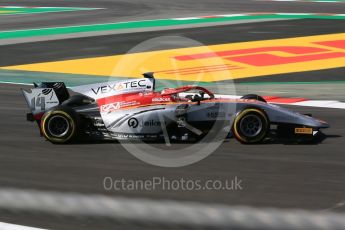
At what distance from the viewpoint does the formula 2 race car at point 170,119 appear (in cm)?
1095

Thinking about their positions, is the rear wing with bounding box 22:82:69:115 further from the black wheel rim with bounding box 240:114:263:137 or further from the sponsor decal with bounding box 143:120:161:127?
the black wheel rim with bounding box 240:114:263:137

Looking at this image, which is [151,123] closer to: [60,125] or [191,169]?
[60,125]

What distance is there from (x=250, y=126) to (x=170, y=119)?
1.10m

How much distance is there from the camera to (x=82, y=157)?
10508 mm

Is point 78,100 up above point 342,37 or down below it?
below

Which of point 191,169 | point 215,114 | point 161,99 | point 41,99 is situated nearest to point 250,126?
point 215,114

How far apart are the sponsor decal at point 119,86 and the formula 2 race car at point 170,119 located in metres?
0.04

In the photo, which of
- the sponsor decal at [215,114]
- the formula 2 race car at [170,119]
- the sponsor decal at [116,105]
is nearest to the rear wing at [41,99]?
the formula 2 race car at [170,119]

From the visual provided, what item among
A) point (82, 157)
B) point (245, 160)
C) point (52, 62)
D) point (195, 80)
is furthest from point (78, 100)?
point (52, 62)


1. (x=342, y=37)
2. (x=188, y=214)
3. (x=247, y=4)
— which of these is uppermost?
(x=247, y=4)

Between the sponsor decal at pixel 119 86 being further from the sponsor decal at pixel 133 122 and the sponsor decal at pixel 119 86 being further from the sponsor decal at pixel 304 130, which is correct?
the sponsor decal at pixel 304 130

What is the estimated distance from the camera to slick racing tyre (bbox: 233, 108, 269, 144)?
10797 mm

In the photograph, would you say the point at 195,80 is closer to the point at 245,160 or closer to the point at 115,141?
the point at 115,141

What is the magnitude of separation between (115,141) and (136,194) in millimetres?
2909
